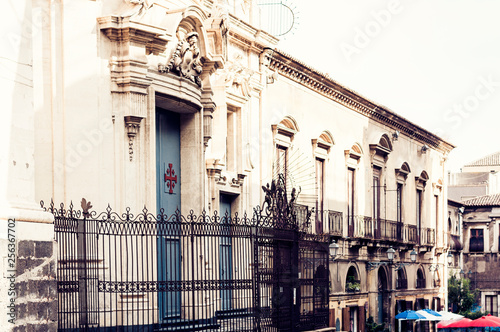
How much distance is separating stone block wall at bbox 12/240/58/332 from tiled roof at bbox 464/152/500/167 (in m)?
57.1

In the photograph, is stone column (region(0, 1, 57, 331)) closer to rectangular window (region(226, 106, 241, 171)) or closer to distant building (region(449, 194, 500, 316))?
rectangular window (region(226, 106, 241, 171))

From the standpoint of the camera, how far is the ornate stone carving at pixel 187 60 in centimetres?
1548

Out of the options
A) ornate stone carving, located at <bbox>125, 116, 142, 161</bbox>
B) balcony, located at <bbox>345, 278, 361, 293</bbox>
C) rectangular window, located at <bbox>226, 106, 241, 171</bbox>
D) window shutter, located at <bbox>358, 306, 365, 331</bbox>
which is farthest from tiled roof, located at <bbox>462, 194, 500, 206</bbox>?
ornate stone carving, located at <bbox>125, 116, 142, 161</bbox>

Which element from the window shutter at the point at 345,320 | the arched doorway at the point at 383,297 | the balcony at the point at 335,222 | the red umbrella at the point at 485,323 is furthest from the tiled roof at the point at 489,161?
the balcony at the point at 335,222

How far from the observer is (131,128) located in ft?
47.2

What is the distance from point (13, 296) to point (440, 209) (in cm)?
3443

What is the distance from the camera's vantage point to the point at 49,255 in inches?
402

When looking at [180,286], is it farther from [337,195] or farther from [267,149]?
[337,195]

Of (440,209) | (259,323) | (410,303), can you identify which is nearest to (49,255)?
(259,323)

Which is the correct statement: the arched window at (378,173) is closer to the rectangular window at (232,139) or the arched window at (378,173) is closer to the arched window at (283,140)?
the arched window at (283,140)

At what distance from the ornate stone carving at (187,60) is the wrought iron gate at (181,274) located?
2.57 m

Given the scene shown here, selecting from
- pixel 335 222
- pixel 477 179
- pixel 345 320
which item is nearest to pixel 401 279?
pixel 345 320

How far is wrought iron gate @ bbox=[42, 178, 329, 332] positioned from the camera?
11781mm

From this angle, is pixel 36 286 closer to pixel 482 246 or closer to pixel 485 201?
pixel 485 201
